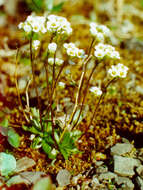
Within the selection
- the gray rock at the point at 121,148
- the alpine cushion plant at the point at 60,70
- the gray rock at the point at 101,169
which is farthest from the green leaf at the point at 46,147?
the gray rock at the point at 121,148

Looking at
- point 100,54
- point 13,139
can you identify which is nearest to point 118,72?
point 100,54

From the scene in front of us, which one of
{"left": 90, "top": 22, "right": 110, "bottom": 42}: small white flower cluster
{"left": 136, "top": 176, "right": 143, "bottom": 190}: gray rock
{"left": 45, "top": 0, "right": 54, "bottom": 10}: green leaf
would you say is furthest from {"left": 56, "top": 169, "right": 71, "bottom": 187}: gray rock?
{"left": 45, "top": 0, "right": 54, "bottom": 10}: green leaf

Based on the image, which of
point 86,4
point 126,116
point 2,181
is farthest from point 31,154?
point 86,4

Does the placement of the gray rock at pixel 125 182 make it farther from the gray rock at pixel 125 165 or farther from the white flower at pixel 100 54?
the white flower at pixel 100 54

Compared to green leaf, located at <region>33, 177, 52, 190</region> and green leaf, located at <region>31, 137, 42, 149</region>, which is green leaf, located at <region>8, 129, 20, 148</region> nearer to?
green leaf, located at <region>31, 137, 42, 149</region>

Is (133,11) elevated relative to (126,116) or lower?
elevated

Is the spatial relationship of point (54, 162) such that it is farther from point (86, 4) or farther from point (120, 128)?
point (86, 4)
